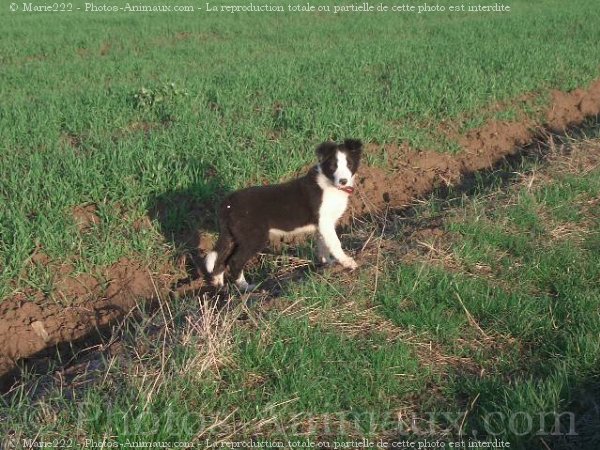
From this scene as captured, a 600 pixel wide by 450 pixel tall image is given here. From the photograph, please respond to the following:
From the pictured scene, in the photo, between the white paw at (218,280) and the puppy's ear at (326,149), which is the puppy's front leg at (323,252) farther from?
the white paw at (218,280)

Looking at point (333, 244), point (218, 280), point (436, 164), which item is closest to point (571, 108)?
→ point (436, 164)

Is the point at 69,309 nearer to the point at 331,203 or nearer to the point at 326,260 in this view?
the point at 326,260

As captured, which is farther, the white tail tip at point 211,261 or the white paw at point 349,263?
the white tail tip at point 211,261

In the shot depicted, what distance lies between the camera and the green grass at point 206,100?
6219 mm

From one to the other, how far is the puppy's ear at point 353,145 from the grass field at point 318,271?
0.85 metres

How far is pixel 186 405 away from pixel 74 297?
2.48 meters

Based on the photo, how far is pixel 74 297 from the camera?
17.7 feet

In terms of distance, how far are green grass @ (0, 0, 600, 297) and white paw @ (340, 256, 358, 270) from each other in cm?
183

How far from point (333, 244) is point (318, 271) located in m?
0.26

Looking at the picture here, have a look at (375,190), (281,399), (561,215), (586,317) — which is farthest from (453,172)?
(281,399)

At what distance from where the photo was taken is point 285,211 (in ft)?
17.8

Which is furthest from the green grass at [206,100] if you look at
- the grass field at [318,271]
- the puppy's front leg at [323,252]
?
the puppy's front leg at [323,252]

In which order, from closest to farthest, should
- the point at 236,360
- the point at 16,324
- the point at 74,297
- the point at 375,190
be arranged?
the point at 236,360 → the point at 16,324 → the point at 74,297 → the point at 375,190

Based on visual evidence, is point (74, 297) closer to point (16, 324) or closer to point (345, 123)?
point (16, 324)
